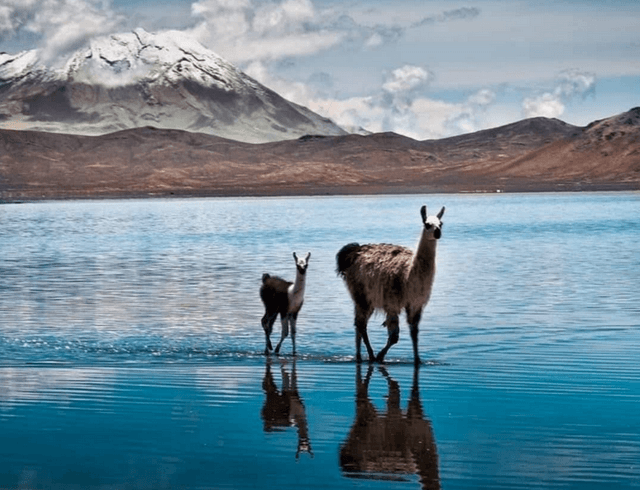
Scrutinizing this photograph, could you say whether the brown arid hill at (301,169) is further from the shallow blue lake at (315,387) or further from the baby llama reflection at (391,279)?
the baby llama reflection at (391,279)

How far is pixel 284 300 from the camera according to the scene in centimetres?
1320

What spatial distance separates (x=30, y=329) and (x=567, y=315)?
6.57 meters

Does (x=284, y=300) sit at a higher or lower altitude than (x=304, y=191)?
lower

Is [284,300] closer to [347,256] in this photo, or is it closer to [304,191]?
[347,256]

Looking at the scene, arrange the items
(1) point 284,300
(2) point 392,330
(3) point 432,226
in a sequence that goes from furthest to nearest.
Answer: (1) point 284,300 → (2) point 392,330 → (3) point 432,226

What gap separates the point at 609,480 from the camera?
7184 millimetres

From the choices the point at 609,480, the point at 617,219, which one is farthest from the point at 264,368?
the point at 617,219

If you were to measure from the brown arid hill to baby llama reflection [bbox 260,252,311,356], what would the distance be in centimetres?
10073

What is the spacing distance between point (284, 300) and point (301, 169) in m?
149

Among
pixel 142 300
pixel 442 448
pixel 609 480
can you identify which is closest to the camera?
pixel 609 480

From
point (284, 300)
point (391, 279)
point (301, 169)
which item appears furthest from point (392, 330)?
point (301, 169)

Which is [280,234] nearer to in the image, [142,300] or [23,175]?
[142,300]

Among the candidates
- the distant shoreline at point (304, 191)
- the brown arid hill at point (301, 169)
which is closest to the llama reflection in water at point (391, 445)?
the distant shoreline at point (304, 191)

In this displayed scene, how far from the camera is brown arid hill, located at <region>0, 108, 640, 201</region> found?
422ft
